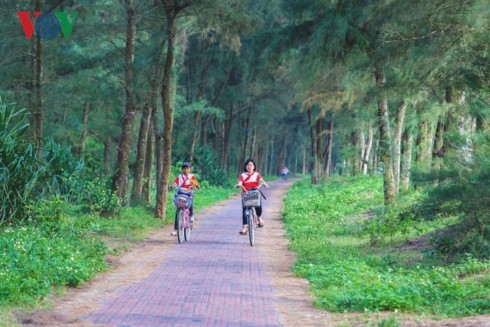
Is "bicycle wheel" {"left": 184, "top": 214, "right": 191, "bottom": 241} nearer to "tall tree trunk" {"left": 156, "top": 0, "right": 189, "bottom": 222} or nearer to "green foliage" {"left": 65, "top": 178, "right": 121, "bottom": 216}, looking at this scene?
"green foliage" {"left": 65, "top": 178, "right": 121, "bottom": 216}

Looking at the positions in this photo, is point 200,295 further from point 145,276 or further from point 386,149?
point 386,149

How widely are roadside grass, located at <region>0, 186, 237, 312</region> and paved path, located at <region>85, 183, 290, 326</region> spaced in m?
0.93

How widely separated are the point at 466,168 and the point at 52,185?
31.7ft

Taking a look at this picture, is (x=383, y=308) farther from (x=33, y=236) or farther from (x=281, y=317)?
(x=33, y=236)

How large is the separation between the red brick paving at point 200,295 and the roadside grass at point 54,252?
0.94 meters

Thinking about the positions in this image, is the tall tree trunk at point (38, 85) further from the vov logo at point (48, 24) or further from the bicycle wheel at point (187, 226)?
the bicycle wheel at point (187, 226)

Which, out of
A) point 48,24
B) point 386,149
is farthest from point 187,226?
point 48,24

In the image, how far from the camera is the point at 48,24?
76.5 feet

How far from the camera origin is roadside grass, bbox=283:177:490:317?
913 centimetres

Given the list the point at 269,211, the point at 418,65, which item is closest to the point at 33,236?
the point at 418,65

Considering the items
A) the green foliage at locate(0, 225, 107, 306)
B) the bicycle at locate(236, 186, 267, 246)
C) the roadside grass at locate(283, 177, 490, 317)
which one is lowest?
the roadside grass at locate(283, 177, 490, 317)

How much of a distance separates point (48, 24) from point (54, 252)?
12.7 meters

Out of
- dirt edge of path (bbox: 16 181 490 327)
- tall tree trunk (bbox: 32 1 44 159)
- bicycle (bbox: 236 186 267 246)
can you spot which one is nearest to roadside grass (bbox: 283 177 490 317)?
Result: dirt edge of path (bbox: 16 181 490 327)

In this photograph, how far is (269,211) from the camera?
31.2m
